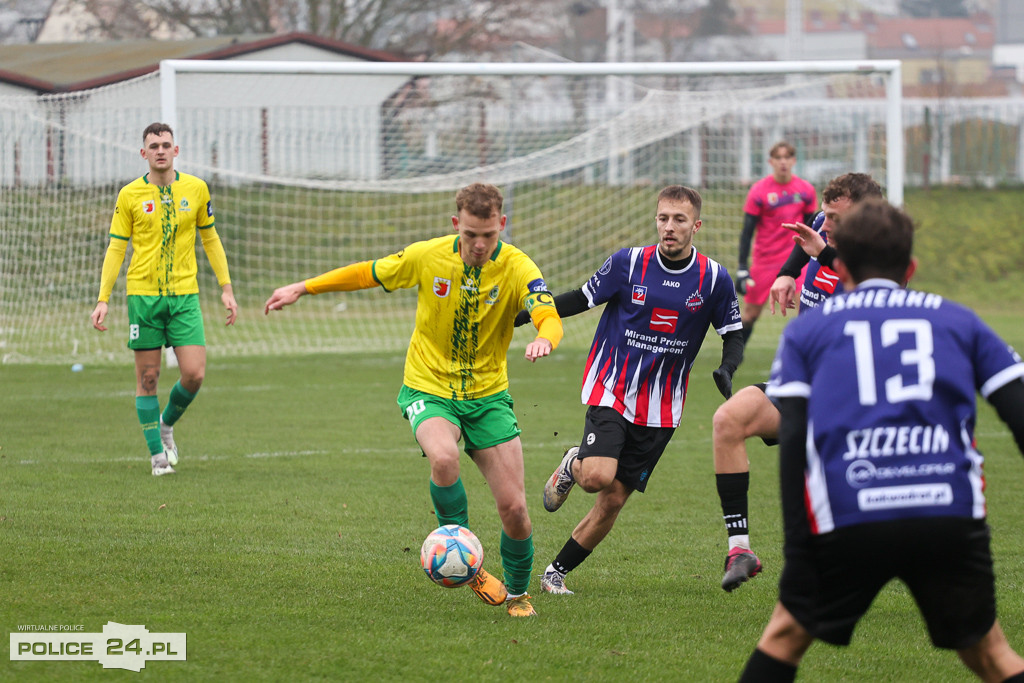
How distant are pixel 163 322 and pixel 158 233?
0.61 meters

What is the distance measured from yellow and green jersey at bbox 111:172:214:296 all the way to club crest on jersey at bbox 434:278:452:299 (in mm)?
3336

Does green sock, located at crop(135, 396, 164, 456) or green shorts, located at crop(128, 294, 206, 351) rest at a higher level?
green shorts, located at crop(128, 294, 206, 351)

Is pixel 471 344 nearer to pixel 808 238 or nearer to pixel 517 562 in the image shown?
pixel 517 562

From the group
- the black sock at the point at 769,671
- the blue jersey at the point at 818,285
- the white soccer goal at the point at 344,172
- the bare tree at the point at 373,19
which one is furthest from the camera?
the bare tree at the point at 373,19

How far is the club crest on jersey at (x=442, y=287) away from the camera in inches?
199

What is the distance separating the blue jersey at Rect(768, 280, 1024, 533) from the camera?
9.57 ft

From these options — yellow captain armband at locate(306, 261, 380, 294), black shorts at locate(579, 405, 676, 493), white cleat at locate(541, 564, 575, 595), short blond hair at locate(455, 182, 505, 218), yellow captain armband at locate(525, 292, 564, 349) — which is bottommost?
white cleat at locate(541, 564, 575, 595)

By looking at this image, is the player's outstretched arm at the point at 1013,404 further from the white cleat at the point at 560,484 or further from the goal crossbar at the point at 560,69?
the goal crossbar at the point at 560,69

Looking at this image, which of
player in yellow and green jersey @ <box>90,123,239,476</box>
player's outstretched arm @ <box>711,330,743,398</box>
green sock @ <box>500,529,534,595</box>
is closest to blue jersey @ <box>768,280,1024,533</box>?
player's outstretched arm @ <box>711,330,743,398</box>

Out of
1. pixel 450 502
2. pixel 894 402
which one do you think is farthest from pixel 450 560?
pixel 894 402

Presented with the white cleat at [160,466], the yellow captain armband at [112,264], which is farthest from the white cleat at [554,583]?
the yellow captain armband at [112,264]

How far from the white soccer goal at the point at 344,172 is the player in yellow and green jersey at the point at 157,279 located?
13.9 feet

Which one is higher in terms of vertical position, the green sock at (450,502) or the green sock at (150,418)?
the green sock at (450,502)

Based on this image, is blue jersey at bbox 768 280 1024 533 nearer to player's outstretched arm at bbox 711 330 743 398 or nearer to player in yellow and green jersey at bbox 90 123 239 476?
player's outstretched arm at bbox 711 330 743 398
